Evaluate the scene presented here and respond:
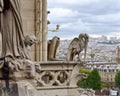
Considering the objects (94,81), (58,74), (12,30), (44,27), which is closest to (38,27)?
(44,27)

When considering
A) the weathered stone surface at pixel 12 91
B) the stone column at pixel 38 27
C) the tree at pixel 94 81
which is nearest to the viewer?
the weathered stone surface at pixel 12 91

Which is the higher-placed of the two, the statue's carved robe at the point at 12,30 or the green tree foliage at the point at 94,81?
the statue's carved robe at the point at 12,30

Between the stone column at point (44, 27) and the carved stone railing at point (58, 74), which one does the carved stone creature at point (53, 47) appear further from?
the carved stone railing at point (58, 74)

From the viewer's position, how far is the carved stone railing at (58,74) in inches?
456

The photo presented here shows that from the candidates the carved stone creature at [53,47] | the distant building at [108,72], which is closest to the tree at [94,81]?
the distant building at [108,72]

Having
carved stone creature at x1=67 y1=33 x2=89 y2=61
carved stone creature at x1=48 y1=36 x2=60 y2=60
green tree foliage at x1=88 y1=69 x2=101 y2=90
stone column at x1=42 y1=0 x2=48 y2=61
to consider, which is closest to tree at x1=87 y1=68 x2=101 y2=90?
green tree foliage at x1=88 y1=69 x2=101 y2=90

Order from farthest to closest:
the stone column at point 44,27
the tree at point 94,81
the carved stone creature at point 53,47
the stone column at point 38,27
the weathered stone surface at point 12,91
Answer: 1. the tree at point 94,81
2. the stone column at point 44,27
3. the stone column at point 38,27
4. the carved stone creature at point 53,47
5. the weathered stone surface at point 12,91

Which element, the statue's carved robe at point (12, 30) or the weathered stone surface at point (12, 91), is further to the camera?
the statue's carved robe at point (12, 30)

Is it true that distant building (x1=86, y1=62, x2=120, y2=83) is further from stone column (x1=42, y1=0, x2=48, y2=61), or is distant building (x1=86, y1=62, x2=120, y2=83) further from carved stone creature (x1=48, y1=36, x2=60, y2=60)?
carved stone creature (x1=48, y1=36, x2=60, y2=60)

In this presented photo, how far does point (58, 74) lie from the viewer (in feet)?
38.2

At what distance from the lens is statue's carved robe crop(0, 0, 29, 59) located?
24.1 feet

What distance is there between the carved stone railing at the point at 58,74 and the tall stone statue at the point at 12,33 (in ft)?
13.3

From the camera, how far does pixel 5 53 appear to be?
7.35 metres

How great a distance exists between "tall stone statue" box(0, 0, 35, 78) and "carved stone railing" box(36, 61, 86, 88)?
4.04m
